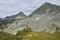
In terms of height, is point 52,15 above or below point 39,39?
above

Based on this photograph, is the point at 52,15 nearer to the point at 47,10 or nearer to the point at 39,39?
the point at 47,10

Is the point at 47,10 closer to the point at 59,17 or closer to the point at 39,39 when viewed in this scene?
the point at 59,17

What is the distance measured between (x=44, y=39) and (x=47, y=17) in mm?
55419

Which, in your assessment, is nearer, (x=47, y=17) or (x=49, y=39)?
(x=49, y=39)

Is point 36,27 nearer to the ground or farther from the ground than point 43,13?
nearer to the ground

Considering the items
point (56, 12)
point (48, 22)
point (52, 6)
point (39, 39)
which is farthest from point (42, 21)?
point (39, 39)

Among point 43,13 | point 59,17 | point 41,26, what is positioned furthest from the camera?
point 43,13

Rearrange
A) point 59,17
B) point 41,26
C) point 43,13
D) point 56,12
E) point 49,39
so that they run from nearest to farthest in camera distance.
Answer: point 49,39
point 41,26
point 59,17
point 56,12
point 43,13

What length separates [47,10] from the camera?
355 feet

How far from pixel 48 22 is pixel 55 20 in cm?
357

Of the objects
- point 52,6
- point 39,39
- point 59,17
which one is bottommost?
point 39,39

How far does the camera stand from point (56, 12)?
100125mm

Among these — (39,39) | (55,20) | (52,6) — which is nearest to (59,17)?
(55,20)

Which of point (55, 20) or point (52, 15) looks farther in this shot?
point (52, 15)
